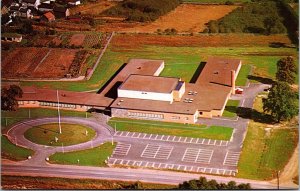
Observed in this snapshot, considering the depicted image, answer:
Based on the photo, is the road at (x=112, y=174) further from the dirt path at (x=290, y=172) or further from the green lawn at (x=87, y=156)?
the dirt path at (x=290, y=172)

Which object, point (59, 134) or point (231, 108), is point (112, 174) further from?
point (231, 108)

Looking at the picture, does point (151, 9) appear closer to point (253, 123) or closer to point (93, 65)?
point (93, 65)

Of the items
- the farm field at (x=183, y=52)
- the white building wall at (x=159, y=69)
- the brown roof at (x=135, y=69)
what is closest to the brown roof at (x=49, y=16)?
the farm field at (x=183, y=52)

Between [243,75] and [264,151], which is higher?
[243,75]

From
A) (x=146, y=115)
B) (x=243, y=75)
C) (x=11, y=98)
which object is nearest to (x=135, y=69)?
(x=146, y=115)

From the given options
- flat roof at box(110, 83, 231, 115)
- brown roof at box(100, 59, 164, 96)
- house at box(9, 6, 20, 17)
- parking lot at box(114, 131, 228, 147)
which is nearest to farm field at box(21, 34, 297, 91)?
brown roof at box(100, 59, 164, 96)

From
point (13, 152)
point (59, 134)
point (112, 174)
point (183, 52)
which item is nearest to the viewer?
point (112, 174)
